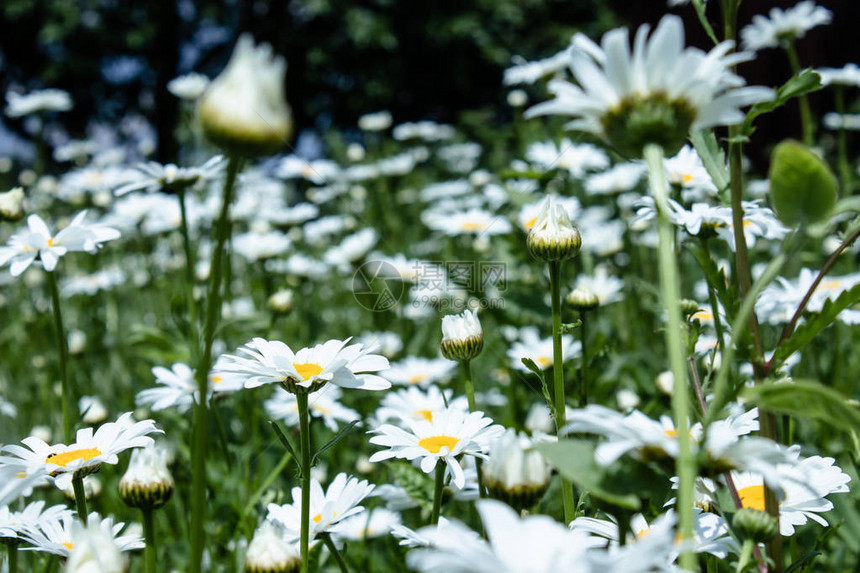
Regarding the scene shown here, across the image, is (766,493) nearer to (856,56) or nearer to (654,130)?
(654,130)

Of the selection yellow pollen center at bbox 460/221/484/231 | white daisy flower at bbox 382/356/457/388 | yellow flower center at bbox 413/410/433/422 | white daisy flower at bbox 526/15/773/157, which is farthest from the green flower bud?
yellow pollen center at bbox 460/221/484/231

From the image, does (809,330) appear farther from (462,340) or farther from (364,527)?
(364,527)

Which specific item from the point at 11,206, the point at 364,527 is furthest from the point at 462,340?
the point at 11,206

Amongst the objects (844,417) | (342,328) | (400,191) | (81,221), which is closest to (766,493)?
(844,417)

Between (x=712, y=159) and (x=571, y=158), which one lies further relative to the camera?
(x=571, y=158)

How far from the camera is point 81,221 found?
38.4 inches

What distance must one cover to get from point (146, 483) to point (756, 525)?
17.8 inches

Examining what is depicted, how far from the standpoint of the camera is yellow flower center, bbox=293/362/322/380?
66cm

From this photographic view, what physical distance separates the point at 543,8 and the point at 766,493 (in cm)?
876

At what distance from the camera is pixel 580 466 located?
39 centimetres

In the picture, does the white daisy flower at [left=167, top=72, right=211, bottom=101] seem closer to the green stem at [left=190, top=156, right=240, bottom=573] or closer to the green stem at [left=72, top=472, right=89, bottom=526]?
the green stem at [left=72, top=472, right=89, bottom=526]

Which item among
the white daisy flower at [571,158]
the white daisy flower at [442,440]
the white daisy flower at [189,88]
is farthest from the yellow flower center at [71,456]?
the white daisy flower at [189,88]

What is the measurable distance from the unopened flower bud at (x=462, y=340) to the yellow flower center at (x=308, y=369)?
15cm

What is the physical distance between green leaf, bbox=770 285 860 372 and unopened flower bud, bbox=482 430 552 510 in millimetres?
171
